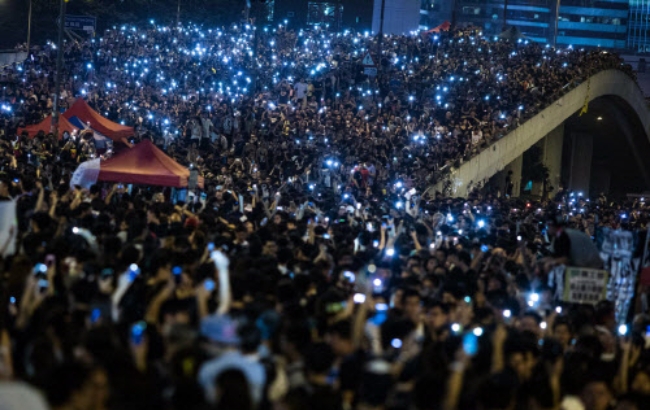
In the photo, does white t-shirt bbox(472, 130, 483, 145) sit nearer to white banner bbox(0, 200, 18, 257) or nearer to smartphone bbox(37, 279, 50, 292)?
white banner bbox(0, 200, 18, 257)

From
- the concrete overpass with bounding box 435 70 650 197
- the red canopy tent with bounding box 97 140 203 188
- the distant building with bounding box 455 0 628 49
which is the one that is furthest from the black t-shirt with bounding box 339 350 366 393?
the distant building with bounding box 455 0 628 49

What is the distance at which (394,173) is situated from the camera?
1160 inches

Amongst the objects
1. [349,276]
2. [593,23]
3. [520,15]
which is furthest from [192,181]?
[593,23]

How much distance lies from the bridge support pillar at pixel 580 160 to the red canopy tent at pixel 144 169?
3464cm

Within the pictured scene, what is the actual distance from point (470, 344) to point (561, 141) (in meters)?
40.8

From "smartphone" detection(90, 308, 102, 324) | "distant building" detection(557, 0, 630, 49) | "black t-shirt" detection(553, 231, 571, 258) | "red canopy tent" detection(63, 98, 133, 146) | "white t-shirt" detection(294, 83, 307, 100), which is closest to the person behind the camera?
"smartphone" detection(90, 308, 102, 324)

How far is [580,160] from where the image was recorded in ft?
169

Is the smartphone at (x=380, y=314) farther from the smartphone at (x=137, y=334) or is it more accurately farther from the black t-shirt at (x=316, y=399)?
the black t-shirt at (x=316, y=399)

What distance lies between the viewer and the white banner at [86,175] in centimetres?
1839

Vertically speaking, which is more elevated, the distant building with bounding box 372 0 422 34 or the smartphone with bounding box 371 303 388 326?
the distant building with bounding box 372 0 422 34

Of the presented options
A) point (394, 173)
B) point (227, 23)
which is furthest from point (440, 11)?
point (394, 173)

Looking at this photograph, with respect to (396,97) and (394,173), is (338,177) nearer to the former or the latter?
(394,173)

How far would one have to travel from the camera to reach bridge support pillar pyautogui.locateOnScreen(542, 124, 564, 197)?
4666cm

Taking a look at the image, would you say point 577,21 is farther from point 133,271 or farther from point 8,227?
point 133,271
